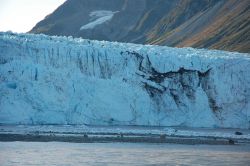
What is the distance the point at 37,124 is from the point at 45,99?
1896 millimetres

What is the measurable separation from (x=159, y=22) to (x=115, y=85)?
106 metres

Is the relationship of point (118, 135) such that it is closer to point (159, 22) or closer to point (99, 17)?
point (159, 22)

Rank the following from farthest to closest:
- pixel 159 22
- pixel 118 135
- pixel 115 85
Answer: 1. pixel 159 22
2. pixel 115 85
3. pixel 118 135

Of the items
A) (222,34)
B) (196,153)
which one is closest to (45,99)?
(196,153)

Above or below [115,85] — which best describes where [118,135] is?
below

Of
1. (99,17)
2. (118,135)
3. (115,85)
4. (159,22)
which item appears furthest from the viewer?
(99,17)

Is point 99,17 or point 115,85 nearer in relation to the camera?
point 115,85

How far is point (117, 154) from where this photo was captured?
28.5m

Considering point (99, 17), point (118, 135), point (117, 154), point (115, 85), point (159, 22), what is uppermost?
point (99, 17)

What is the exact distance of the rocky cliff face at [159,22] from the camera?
347 feet

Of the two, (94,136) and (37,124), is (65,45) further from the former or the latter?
(94,136)

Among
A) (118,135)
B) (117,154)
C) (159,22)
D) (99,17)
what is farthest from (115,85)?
(99,17)

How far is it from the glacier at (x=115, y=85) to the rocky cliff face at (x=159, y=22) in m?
49.3

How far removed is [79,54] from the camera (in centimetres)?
4175
